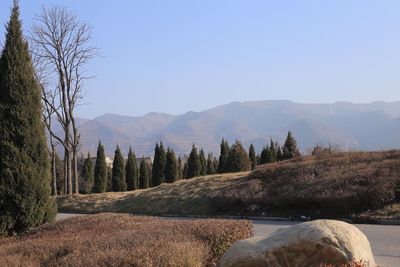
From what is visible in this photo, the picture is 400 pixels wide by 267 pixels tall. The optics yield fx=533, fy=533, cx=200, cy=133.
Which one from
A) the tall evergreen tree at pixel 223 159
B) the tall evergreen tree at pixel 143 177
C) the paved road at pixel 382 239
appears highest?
the tall evergreen tree at pixel 223 159

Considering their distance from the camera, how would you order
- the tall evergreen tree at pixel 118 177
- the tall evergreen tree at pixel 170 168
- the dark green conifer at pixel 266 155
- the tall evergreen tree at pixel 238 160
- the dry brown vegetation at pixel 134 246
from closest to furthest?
the dry brown vegetation at pixel 134 246 → the tall evergreen tree at pixel 238 160 → the dark green conifer at pixel 266 155 → the tall evergreen tree at pixel 170 168 → the tall evergreen tree at pixel 118 177

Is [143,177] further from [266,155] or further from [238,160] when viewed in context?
[266,155]

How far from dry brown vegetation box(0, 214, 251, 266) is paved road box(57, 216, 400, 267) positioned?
98.0 inches

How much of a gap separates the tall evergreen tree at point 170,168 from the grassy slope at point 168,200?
14.4m

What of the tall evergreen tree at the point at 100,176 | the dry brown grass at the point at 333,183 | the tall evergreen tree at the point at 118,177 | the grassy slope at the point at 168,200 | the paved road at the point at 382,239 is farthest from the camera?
the tall evergreen tree at the point at 100,176

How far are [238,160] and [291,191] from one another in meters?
22.2

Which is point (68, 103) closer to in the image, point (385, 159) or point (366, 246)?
point (385, 159)

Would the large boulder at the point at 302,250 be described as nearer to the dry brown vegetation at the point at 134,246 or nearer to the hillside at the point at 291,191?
the dry brown vegetation at the point at 134,246

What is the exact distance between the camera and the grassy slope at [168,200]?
26.0 meters

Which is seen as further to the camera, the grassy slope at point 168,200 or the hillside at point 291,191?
the grassy slope at point 168,200

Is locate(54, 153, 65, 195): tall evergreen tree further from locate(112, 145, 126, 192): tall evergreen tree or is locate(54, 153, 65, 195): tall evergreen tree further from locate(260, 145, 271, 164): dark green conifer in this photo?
locate(260, 145, 271, 164): dark green conifer

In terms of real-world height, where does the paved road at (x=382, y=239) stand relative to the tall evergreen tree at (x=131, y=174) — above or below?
below

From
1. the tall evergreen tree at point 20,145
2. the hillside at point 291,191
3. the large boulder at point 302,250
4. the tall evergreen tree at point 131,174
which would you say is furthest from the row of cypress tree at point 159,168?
the large boulder at point 302,250

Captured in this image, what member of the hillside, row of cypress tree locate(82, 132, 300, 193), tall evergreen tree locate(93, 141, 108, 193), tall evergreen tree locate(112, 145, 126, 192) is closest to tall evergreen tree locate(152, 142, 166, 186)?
row of cypress tree locate(82, 132, 300, 193)
